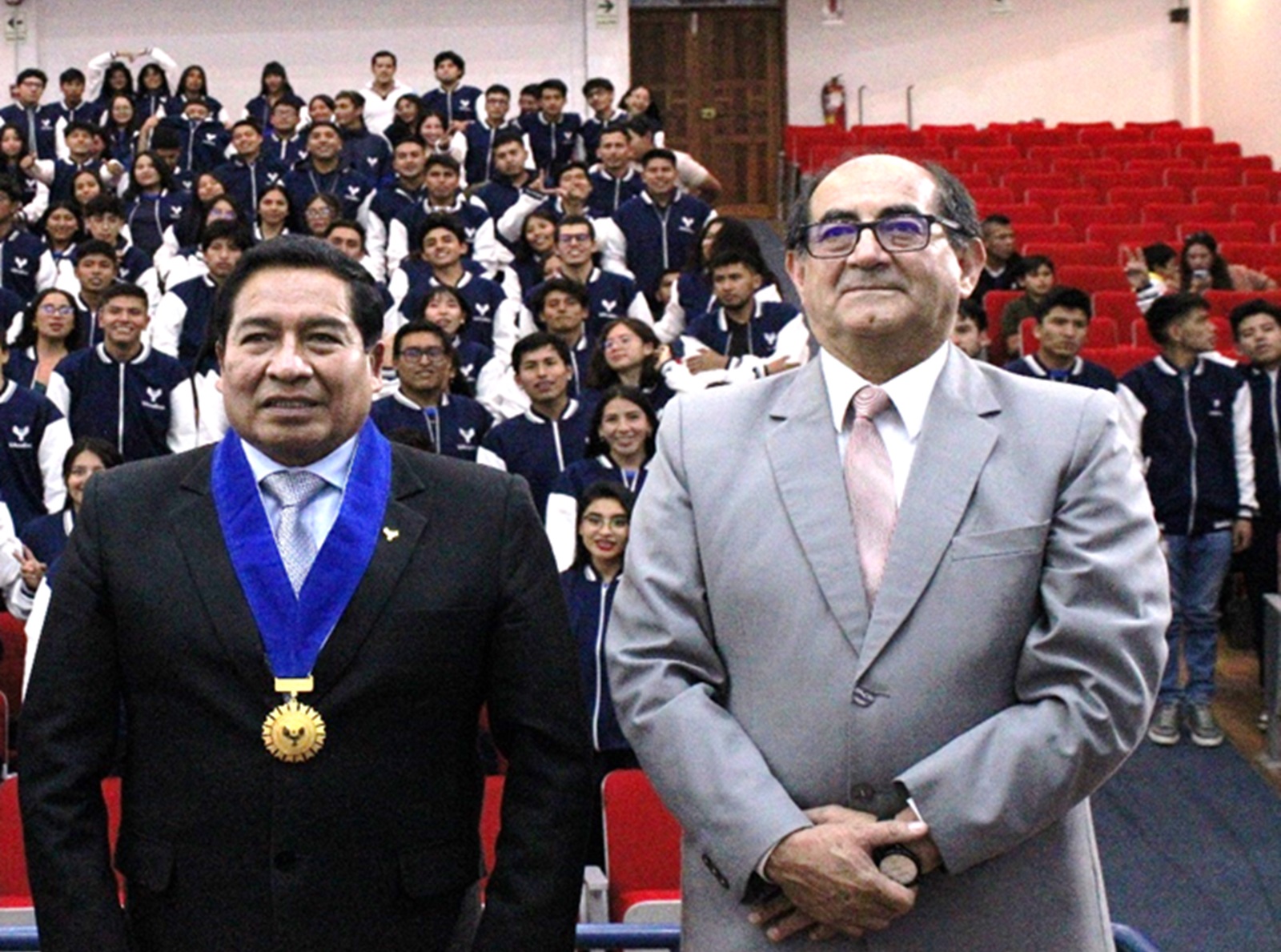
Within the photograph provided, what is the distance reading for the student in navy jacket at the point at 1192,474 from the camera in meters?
4.95

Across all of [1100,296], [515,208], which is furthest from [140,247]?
[1100,296]

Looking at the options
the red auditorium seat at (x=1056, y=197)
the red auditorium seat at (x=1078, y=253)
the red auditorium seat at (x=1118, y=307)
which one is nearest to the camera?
the red auditorium seat at (x=1118, y=307)

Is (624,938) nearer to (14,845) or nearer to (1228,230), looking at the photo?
(14,845)

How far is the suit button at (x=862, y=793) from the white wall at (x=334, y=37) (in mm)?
12472

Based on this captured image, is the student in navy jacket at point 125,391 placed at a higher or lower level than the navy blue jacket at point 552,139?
lower

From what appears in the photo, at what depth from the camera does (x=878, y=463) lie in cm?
181

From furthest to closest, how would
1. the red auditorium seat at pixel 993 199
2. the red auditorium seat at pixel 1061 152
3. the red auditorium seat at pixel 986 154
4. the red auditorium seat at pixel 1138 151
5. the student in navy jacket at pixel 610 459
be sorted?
the red auditorium seat at pixel 1138 151
the red auditorium seat at pixel 1061 152
the red auditorium seat at pixel 986 154
the red auditorium seat at pixel 993 199
the student in navy jacket at pixel 610 459

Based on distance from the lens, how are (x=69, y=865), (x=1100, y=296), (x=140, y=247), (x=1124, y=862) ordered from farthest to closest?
(x=140, y=247)
(x=1100, y=296)
(x=1124, y=862)
(x=69, y=865)

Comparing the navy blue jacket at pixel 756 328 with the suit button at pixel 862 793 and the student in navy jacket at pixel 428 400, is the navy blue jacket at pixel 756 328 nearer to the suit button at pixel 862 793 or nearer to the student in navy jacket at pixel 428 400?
the student in navy jacket at pixel 428 400

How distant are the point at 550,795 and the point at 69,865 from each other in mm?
513

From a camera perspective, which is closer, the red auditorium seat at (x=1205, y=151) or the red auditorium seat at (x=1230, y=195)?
the red auditorium seat at (x=1230, y=195)

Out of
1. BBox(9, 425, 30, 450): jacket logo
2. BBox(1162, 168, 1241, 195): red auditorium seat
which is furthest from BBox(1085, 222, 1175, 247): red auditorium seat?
BBox(9, 425, 30, 450): jacket logo

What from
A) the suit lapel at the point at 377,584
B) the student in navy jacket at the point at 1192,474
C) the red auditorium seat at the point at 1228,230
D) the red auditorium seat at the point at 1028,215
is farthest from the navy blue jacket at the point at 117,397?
the red auditorium seat at the point at 1228,230

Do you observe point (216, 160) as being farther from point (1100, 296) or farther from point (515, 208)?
point (1100, 296)
